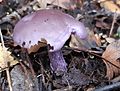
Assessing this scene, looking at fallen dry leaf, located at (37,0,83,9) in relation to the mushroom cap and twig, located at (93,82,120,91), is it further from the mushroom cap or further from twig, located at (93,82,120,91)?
twig, located at (93,82,120,91)

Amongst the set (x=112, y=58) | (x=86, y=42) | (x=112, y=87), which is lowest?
(x=112, y=87)

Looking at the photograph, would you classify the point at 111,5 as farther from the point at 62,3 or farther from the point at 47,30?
the point at 47,30

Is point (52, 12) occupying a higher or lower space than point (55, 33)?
higher

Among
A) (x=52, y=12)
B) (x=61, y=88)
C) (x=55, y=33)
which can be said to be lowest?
(x=61, y=88)

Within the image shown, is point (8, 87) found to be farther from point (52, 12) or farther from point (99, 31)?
point (99, 31)

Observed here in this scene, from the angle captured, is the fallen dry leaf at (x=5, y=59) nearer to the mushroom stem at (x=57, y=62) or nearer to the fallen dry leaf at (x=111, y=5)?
the mushroom stem at (x=57, y=62)

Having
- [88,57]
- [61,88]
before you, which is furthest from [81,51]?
[61,88]

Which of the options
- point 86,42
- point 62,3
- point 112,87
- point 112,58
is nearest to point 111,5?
point 62,3
